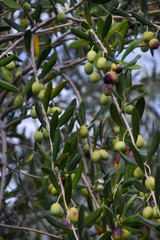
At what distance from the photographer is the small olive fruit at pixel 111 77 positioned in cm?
92

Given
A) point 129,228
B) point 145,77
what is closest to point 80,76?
point 145,77

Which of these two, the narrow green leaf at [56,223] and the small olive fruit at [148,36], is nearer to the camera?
the narrow green leaf at [56,223]

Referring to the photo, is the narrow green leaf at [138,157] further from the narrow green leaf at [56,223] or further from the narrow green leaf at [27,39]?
the narrow green leaf at [27,39]

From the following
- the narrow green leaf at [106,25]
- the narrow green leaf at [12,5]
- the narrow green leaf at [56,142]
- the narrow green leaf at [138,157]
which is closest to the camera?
the narrow green leaf at [138,157]

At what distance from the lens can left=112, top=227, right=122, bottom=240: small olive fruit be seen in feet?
2.56

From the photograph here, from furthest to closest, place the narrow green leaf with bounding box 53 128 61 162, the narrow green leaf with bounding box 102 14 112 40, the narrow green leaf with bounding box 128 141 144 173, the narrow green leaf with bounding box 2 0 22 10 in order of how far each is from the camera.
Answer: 1. the narrow green leaf with bounding box 2 0 22 10
2. the narrow green leaf with bounding box 102 14 112 40
3. the narrow green leaf with bounding box 53 128 61 162
4. the narrow green leaf with bounding box 128 141 144 173

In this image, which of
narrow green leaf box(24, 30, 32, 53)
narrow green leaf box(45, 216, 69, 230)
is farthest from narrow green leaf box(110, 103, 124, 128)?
narrow green leaf box(24, 30, 32, 53)

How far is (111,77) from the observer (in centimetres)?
92

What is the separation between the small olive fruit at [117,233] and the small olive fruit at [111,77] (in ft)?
1.14

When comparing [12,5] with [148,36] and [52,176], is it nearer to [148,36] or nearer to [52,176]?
[148,36]

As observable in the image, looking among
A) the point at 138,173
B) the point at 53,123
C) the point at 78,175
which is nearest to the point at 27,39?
the point at 53,123

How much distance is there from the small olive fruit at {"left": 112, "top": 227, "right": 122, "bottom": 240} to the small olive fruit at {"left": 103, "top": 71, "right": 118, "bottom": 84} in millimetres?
346

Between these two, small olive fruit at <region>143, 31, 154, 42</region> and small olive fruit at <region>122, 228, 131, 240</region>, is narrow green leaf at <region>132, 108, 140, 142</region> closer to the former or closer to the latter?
→ small olive fruit at <region>122, 228, 131, 240</region>

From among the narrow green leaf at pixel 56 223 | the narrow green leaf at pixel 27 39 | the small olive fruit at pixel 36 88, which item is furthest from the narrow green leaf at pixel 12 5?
the narrow green leaf at pixel 56 223
